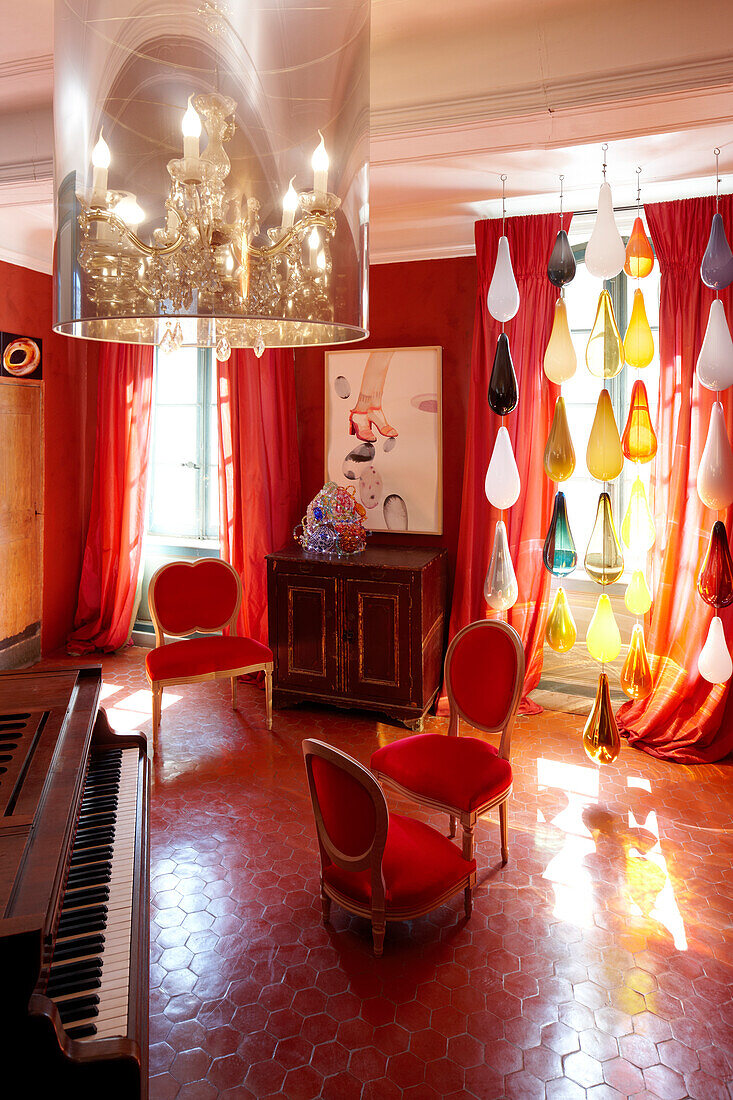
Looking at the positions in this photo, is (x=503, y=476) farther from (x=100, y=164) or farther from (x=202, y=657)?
(x=100, y=164)

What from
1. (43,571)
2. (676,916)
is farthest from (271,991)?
(43,571)

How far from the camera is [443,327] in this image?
205 inches

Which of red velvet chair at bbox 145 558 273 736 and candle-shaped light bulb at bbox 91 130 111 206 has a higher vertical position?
candle-shaped light bulb at bbox 91 130 111 206

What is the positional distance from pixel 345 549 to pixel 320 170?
3.68 metres

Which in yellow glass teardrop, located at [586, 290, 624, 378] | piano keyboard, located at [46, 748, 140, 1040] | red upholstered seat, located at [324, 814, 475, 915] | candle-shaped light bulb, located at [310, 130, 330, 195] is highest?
yellow glass teardrop, located at [586, 290, 624, 378]

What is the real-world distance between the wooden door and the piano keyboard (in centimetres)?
367

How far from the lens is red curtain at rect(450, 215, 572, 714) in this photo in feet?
15.7

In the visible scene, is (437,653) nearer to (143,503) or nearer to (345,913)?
(345,913)

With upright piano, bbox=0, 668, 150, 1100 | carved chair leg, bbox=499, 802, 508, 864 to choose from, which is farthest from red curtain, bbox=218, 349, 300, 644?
upright piano, bbox=0, 668, 150, 1100

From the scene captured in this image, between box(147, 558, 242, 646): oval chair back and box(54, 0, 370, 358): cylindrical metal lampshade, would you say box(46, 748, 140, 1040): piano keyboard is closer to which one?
box(54, 0, 370, 358): cylindrical metal lampshade

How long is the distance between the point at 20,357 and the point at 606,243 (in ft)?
13.7

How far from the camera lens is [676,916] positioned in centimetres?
296

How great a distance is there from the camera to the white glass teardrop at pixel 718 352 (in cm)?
374

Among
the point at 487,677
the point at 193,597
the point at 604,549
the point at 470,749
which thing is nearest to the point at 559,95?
the point at 604,549
